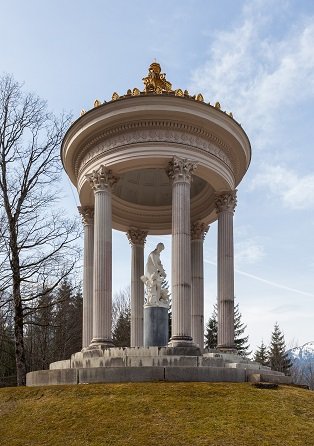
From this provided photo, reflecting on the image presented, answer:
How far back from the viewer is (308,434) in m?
13.4

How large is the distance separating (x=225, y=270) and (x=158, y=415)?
12.9 metres

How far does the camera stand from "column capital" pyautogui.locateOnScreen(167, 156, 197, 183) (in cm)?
2409

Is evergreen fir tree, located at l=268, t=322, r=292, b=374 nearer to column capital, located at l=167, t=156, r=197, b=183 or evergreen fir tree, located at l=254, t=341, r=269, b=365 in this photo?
evergreen fir tree, located at l=254, t=341, r=269, b=365

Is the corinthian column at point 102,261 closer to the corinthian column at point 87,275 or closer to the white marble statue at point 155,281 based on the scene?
the white marble statue at point 155,281

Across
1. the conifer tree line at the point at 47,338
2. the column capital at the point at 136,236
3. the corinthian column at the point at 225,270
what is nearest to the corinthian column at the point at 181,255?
the corinthian column at the point at 225,270

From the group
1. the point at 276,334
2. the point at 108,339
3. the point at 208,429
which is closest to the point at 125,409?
the point at 208,429

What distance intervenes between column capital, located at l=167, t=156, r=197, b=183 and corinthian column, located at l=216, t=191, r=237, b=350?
3883mm

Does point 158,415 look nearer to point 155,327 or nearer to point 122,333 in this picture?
point 155,327

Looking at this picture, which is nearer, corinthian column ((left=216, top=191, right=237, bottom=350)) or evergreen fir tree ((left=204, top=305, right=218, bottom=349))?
corinthian column ((left=216, top=191, right=237, bottom=350))

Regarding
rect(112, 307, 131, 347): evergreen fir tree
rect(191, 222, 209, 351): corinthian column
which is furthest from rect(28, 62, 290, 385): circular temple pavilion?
rect(112, 307, 131, 347): evergreen fir tree

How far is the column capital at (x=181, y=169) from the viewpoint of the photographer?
24.1 meters

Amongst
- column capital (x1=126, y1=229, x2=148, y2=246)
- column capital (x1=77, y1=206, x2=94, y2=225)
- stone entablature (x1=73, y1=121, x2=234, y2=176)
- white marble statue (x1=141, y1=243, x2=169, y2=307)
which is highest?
stone entablature (x1=73, y1=121, x2=234, y2=176)

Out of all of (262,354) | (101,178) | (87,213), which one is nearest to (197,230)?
(87,213)

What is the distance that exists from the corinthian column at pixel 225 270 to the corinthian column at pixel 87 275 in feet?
21.0
